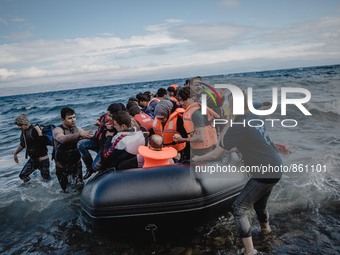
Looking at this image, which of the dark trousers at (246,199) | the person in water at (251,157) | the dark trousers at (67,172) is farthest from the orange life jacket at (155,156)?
the dark trousers at (67,172)

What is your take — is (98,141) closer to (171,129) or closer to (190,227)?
(171,129)

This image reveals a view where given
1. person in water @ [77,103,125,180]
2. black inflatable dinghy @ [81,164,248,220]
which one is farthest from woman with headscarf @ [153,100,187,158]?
black inflatable dinghy @ [81,164,248,220]

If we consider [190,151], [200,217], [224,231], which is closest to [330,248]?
[224,231]

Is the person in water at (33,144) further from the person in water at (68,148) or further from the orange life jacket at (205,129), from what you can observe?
the orange life jacket at (205,129)

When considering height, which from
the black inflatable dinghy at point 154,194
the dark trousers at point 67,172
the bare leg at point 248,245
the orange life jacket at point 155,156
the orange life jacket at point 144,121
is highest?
the orange life jacket at point 144,121

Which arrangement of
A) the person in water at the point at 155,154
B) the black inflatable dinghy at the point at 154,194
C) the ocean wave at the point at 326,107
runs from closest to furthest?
the black inflatable dinghy at the point at 154,194 → the person in water at the point at 155,154 → the ocean wave at the point at 326,107

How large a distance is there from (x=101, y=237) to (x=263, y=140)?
2.54 metres

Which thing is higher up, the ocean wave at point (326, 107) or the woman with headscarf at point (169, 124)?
the woman with headscarf at point (169, 124)

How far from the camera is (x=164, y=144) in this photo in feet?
14.6

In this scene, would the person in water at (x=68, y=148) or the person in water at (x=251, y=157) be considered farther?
the person in water at (x=68, y=148)

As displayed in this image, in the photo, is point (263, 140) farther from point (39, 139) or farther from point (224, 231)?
point (39, 139)

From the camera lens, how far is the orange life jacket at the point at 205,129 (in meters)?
4.07

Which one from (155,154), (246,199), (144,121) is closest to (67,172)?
(144,121)

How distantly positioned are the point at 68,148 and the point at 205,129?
7.88ft
